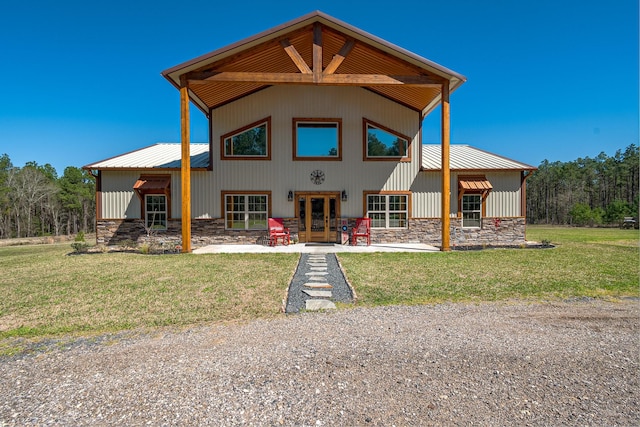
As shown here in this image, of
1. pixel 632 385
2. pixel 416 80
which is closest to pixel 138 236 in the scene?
pixel 416 80

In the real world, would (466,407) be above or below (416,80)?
below

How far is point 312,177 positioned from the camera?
12.8 m

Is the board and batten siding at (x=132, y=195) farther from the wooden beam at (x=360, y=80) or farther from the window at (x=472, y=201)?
the window at (x=472, y=201)

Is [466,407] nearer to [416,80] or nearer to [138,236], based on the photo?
[416,80]

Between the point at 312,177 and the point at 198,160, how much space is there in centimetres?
516

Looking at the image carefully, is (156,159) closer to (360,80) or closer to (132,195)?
(132,195)

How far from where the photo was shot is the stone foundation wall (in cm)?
1243

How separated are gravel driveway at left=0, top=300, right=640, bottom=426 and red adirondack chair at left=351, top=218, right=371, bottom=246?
8.29 m

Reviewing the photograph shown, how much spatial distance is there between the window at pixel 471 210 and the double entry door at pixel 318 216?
5482mm

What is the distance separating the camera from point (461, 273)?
22.0 ft

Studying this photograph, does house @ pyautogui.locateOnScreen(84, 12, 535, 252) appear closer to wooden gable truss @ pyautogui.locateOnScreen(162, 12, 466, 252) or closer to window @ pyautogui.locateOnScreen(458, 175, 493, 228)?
window @ pyautogui.locateOnScreen(458, 175, 493, 228)

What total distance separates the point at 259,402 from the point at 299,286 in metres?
3.42

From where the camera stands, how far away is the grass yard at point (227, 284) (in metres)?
4.18

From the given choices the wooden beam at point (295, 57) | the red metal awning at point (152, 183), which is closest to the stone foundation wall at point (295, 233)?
the red metal awning at point (152, 183)
